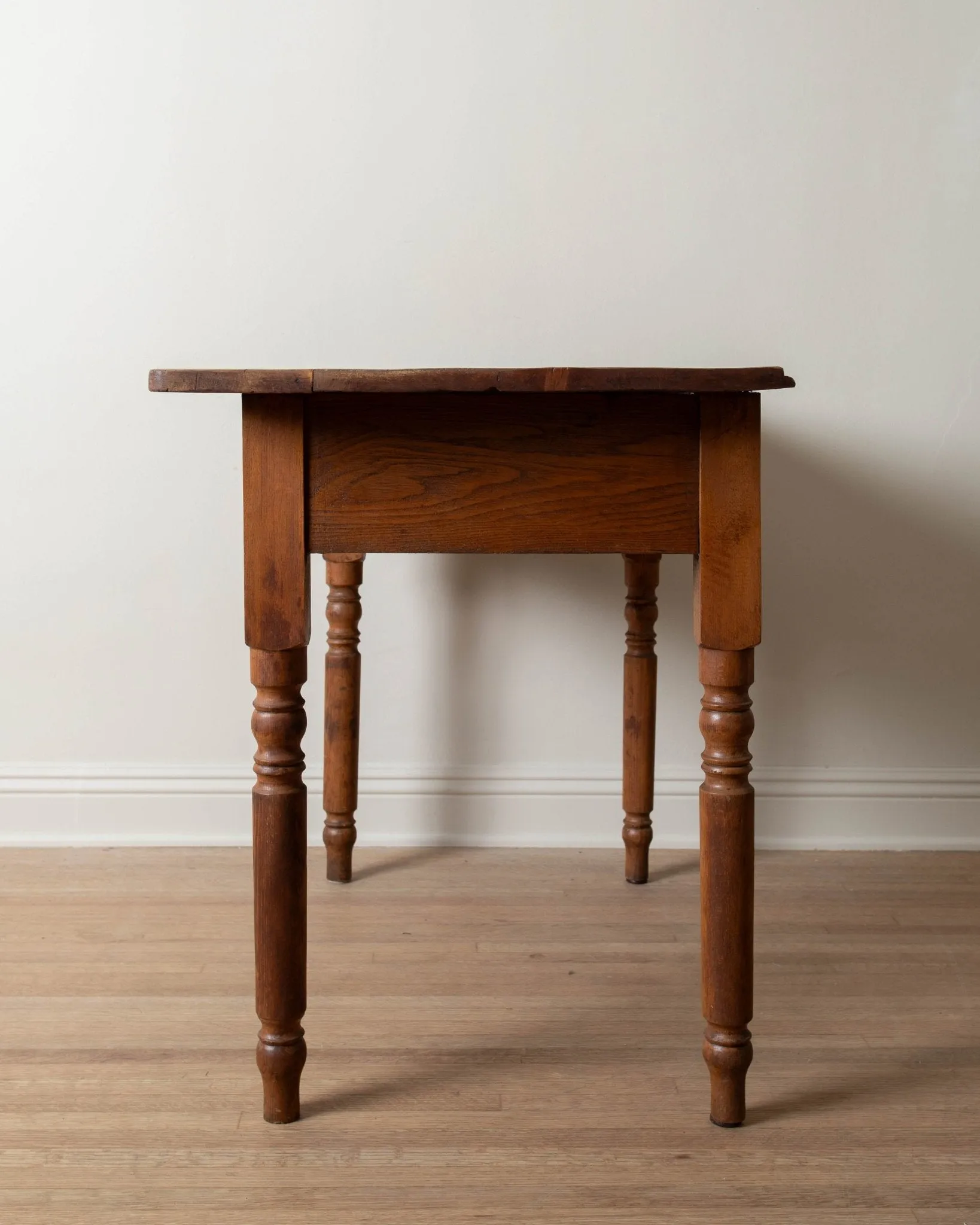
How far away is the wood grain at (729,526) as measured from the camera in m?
1.16

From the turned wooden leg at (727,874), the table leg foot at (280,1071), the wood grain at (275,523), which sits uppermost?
the wood grain at (275,523)

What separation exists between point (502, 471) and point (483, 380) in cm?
11

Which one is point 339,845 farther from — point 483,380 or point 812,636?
point 483,380

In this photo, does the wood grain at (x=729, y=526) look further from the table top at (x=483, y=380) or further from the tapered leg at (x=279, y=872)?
the tapered leg at (x=279, y=872)

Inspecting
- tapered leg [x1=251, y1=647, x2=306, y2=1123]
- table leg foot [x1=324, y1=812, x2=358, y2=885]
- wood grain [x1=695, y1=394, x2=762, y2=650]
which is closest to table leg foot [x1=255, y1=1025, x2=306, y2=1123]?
tapered leg [x1=251, y1=647, x2=306, y2=1123]

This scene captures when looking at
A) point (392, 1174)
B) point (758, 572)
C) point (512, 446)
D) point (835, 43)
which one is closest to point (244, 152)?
point (835, 43)

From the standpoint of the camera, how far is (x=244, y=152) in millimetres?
2033

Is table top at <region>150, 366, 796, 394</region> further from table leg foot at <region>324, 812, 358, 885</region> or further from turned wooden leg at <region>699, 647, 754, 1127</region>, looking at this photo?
table leg foot at <region>324, 812, 358, 885</region>

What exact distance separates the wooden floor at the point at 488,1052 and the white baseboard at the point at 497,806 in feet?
0.34

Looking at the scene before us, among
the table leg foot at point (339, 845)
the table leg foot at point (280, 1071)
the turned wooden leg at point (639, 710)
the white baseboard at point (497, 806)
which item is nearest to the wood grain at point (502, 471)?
the table leg foot at point (280, 1071)

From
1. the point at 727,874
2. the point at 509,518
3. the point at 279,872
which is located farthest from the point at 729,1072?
the point at 509,518

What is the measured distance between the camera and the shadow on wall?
83.2 inches

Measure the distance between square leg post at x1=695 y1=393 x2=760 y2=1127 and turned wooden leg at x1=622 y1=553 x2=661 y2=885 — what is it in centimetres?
69

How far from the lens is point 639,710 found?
191 centimetres
